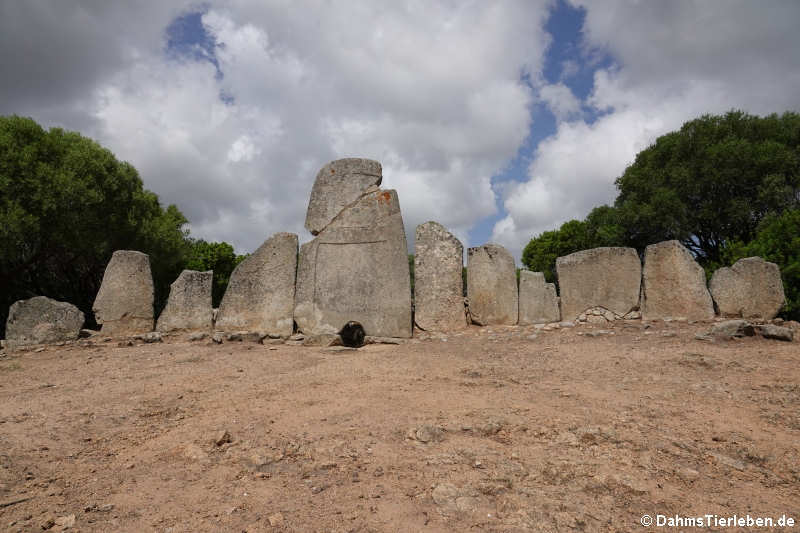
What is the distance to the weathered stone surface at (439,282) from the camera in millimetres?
8781

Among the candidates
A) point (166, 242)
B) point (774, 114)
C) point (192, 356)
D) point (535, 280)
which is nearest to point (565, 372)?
point (535, 280)

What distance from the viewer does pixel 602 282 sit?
353 inches

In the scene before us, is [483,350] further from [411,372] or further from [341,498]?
[341,498]

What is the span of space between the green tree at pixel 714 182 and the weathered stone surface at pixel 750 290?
11273 mm

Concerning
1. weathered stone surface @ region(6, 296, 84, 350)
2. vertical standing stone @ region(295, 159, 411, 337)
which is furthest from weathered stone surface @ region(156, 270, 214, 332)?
vertical standing stone @ region(295, 159, 411, 337)

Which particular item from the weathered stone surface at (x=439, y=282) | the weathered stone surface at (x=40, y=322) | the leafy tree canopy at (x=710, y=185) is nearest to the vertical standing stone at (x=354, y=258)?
the weathered stone surface at (x=439, y=282)

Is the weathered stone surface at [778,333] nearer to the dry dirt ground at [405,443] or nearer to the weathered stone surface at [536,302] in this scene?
the dry dirt ground at [405,443]

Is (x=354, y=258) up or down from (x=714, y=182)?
down

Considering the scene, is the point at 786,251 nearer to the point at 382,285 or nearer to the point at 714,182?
the point at 382,285

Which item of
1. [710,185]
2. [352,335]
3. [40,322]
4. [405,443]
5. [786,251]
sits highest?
[710,185]

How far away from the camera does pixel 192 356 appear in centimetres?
682

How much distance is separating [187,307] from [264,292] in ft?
4.43

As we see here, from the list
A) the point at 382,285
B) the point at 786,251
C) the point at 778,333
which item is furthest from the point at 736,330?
the point at 382,285

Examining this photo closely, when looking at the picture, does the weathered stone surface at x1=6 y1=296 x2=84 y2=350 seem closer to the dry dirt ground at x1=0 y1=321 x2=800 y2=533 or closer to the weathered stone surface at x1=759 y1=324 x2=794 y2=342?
the dry dirt ground at x1=0 y1=321 x2=800 y2=533
